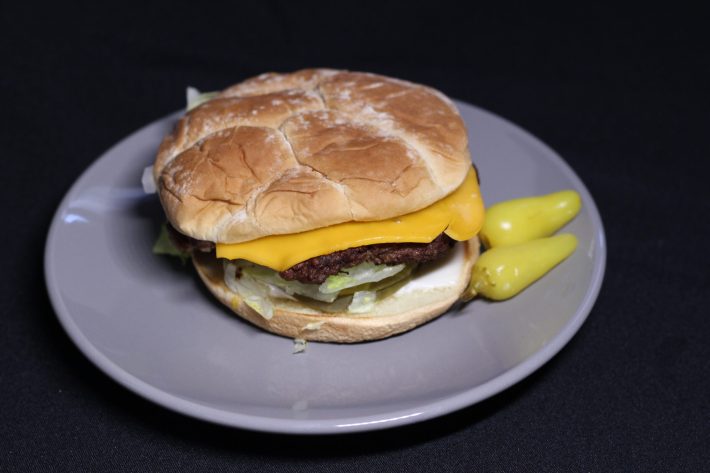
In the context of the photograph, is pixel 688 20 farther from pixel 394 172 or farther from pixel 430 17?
pixel 394 172

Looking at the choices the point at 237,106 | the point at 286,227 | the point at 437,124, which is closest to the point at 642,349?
the point at 437,124

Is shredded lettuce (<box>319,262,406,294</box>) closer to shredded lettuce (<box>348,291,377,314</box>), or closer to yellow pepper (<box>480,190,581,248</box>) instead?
shredded lettuce (<box>348,291,377,314</box>)

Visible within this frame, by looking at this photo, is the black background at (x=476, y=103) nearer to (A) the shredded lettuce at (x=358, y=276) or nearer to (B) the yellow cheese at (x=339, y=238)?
(A) the shredded lettuce at (x=358, y=276)

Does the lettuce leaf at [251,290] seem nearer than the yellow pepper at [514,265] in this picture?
Yes

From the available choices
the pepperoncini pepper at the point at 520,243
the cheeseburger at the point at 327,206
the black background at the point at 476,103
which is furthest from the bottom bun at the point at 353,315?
the black background at the point at 476,103

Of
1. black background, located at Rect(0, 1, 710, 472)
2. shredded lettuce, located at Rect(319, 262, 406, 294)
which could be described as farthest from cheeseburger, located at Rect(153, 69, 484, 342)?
black background, located at Rect(0, 1, 710, 472)
